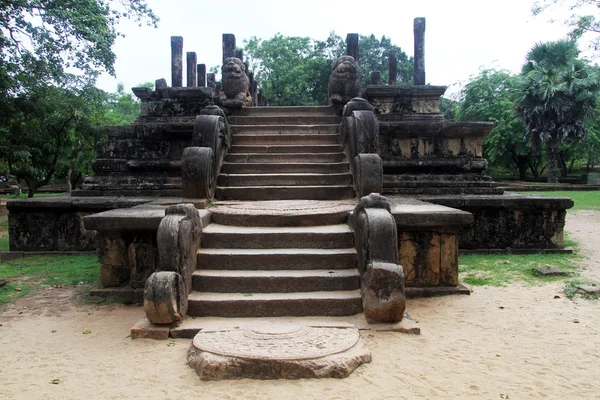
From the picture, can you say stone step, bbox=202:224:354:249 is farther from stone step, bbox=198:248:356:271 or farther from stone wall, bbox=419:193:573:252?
stone wall, bbox=419:193:573:252

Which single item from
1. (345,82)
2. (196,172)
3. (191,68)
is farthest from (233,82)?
(191,68)

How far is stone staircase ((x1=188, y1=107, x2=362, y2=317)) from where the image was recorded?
387cm

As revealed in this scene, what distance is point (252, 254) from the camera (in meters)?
4.31

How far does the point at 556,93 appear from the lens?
2159 centimetres

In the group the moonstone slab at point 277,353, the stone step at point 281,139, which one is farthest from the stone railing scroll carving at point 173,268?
the stone step at point 281,139

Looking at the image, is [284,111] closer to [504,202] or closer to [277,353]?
[504,202]

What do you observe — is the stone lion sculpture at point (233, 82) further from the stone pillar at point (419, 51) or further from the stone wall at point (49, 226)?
the stone pillar at point (419, 51)

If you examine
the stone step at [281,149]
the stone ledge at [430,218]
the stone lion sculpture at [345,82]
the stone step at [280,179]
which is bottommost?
the stone ledge at [430,218]

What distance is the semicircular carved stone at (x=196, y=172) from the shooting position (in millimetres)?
5176

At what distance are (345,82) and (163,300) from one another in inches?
221

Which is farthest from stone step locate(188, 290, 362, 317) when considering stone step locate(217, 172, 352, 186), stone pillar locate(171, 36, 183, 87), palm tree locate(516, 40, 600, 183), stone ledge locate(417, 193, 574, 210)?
palm tree locate(516, 40, 600, 183)

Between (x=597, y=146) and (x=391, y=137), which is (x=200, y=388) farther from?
(x=597, y=146)

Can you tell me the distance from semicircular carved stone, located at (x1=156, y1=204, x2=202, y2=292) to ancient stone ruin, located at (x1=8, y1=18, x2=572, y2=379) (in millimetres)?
11

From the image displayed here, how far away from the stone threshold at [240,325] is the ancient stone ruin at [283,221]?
16 mm
